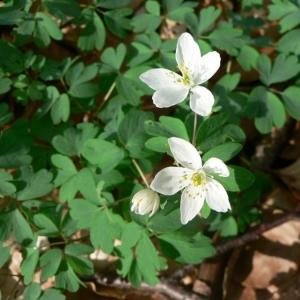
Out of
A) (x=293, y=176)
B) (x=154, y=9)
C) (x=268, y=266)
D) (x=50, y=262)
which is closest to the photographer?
(x=50, y=262)

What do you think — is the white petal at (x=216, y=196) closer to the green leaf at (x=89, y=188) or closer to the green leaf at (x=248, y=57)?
the green leaf at (x=89, y=188)

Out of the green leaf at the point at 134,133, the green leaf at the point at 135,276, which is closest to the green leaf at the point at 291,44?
the green leaf at the point at 134,133

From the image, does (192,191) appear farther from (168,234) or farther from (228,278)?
(228,278)

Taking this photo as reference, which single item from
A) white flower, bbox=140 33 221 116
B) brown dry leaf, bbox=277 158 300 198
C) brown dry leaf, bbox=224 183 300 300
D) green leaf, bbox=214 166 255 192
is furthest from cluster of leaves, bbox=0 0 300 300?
brown dry leaf, bbox=277 158 300 198

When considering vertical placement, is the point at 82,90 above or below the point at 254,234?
above

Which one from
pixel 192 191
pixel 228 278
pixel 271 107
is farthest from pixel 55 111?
pixel 228 278

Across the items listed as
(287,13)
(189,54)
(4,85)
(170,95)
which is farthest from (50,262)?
(287,13)

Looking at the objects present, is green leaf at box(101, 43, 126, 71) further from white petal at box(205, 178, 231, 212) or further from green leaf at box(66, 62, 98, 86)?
white petal at box(205, 178, 231, 212)

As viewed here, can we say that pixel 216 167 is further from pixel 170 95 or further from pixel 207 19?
pixel 207 19
